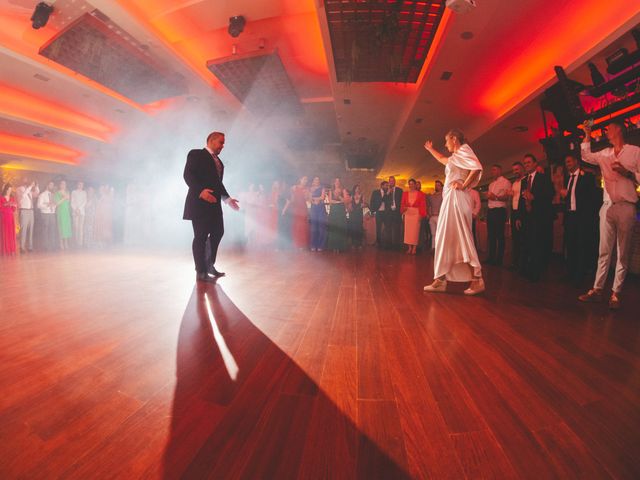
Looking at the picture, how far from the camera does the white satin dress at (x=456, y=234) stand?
2807 millimetres

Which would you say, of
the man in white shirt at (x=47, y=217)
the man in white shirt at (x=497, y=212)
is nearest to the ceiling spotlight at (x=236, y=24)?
the man in white shirt at (x=497, y=212)

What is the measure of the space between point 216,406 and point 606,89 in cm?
576

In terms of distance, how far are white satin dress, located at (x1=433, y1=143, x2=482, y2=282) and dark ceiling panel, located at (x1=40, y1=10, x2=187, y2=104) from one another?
16.5 ft

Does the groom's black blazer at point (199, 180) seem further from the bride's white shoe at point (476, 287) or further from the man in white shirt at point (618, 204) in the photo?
the man in white shirt at point (618, 204)

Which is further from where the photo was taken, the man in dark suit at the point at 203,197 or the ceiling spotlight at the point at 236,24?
the ceiling spotlight at the point at 236,24

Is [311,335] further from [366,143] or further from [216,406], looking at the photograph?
[366,143]

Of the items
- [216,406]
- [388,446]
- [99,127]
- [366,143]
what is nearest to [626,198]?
[388,446]

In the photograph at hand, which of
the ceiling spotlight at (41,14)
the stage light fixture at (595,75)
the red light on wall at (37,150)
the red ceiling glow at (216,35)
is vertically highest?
the red ceiling glow at (216,35)

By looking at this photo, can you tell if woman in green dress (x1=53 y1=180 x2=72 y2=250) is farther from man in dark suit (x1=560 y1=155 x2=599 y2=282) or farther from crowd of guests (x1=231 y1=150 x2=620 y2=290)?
man in dark suit (x1=560 y1=155 x2=599 y2=282)

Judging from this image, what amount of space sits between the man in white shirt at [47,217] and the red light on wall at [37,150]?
4.17m

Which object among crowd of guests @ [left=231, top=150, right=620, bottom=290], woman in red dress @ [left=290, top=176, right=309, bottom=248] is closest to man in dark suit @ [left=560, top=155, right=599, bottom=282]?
crowd of guests @ [left=231, top=150, right=620, bottom=290]

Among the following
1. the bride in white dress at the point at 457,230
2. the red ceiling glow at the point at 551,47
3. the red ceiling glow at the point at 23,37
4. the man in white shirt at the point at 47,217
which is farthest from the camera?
the man in white shirt at the point at 47,217

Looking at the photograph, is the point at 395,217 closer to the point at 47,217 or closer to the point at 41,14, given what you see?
the point at 41,14

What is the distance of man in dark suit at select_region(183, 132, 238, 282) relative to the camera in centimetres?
301
